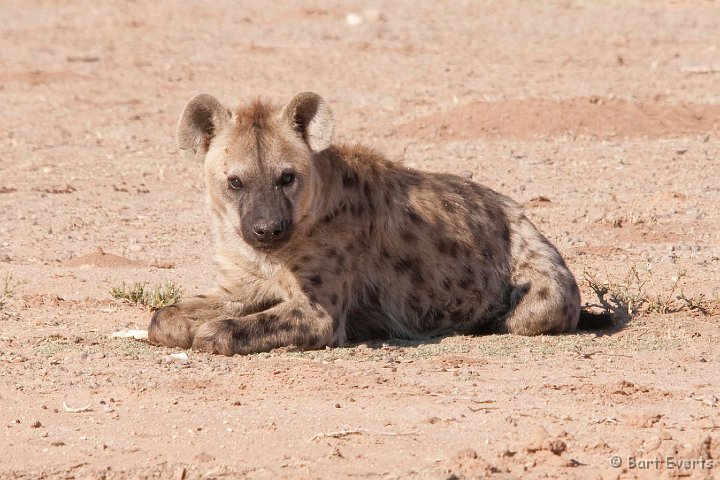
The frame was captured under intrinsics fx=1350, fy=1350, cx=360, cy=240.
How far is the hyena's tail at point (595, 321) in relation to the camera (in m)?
6.00

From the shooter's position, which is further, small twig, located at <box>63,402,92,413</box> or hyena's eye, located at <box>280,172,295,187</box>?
hyena's eye, located at <box>280,172,295,187</box>

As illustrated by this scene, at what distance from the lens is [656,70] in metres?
13.0

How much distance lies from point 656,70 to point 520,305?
25.4 ft

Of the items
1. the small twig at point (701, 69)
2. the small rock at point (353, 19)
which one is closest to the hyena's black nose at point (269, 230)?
the small twig at point (701, 69)

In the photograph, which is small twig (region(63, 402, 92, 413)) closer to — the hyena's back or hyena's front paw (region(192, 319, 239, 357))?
hyena's front paw (region(192, 319, 239, 357))

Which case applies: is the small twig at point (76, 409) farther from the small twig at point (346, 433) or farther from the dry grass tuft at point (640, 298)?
the dry grass tuft at point (640, 298)

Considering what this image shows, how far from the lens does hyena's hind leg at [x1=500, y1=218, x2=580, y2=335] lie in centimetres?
577

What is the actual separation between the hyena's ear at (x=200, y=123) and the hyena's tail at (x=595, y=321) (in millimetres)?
1880

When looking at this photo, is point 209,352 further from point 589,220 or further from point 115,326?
point 589,220

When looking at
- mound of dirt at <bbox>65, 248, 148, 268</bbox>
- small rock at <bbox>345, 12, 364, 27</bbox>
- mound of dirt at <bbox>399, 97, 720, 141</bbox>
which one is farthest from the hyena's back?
small rock at <bbox>345, 12, 364, 27</bbox>

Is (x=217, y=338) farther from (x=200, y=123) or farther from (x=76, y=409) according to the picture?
(x=200, y=123)

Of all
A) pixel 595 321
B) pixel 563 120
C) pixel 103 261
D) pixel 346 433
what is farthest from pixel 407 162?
pixel 346 433

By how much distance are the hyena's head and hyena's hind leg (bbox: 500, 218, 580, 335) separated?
43.4 inches

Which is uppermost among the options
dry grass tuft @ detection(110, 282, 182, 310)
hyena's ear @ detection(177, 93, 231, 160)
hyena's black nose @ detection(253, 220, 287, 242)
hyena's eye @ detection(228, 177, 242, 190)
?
hyena's ear @ detection(177, 93, 231, 160)
